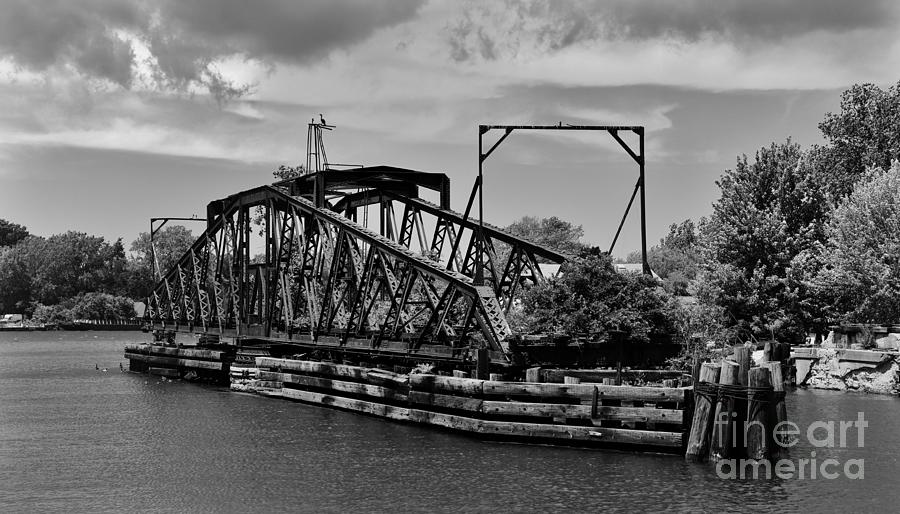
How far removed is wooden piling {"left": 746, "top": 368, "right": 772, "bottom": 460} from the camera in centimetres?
2661

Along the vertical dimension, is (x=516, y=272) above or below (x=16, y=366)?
above

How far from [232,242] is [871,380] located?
3637 cm

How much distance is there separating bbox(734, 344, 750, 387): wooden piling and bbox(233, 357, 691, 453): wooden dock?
1.64 metres

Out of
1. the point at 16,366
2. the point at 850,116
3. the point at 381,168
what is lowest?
the point at 16,366

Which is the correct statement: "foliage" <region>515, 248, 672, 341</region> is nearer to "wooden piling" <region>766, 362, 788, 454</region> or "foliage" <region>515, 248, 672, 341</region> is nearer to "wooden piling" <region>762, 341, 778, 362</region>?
"wooden piling" <region>762, 341, 778, 362</region>

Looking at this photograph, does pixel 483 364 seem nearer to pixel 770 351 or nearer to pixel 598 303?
pixel 598 303

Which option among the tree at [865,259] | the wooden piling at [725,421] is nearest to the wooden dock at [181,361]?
the tree at [865,259]

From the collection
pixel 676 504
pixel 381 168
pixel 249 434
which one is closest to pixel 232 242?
pixel 381 168

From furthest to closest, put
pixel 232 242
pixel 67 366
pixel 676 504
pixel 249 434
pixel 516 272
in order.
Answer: pixel 67 366
pixel 232 242
pixel 516 272
pixel 249 434
pixel 676 504

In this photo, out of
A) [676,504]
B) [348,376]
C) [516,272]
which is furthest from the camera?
[516,272]

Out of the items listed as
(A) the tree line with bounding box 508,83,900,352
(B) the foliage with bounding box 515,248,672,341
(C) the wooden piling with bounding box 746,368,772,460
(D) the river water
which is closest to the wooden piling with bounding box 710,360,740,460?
(C) the wooden piling with bounding box 746,368,772,460

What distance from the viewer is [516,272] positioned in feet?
149

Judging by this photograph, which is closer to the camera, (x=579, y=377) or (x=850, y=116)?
(x=579, y=377)

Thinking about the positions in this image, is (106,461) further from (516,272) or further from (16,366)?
(16,366)
